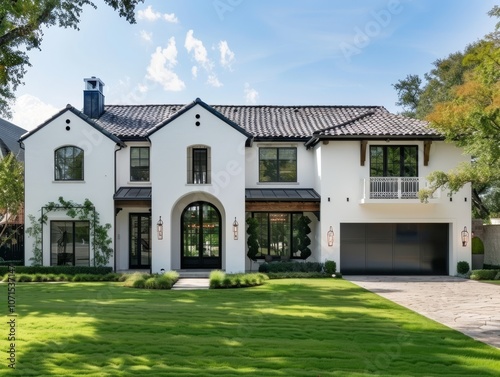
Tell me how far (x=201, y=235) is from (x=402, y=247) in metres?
9.79

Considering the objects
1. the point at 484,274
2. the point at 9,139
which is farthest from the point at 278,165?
the point at 9,139

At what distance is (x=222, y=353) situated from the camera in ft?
28.1

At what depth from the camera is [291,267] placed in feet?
72.9

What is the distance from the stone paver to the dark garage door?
112cm

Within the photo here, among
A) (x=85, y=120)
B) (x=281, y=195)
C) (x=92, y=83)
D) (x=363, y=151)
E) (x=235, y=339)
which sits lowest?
(x=235, y=339)

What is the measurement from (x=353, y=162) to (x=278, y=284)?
7.35m

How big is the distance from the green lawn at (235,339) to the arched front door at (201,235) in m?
8.95

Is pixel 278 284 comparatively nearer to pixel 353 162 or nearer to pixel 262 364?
pixel 353 162

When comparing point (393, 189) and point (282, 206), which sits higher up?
point (393, 189)

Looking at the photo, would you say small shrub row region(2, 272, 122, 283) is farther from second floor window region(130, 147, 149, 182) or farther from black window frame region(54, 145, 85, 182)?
second floor window region(130, 147, 149, 182)

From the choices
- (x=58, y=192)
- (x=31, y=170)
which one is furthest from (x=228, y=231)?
(x=31, y=170)

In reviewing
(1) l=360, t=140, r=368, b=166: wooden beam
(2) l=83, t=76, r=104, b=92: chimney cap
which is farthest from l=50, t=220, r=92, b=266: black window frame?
(1) l=360, t=140, r=368, b=166: wooden beam

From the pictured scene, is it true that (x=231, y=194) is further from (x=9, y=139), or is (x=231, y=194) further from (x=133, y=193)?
(x=9, y=139)

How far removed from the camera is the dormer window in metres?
23.0
